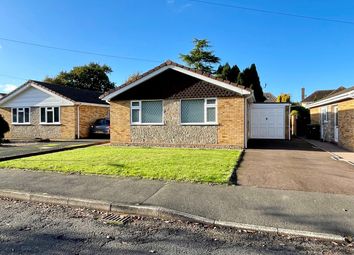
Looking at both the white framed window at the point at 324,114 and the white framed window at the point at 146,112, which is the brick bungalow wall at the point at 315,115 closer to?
the white framed window at the point at 324,114

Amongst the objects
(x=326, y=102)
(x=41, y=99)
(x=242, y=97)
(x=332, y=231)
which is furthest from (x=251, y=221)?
(x=41, y=99)

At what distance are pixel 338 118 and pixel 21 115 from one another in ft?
77.1

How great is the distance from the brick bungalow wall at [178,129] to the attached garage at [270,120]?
6.62 meters

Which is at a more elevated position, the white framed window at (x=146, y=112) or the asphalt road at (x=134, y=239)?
the white framed window at (x=146, y=112)

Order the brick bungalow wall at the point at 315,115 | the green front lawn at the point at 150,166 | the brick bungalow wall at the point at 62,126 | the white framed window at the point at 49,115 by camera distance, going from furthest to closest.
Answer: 1. the white framed window at the point at 49,115
2. the brick bungalow wall at the point at 62,126
3. the brick bungalow wall at the point at 315,115
4. the green front lawn at the point at 150,166

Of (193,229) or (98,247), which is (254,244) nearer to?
(193,229)

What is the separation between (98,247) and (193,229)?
1.50 m

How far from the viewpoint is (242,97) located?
46.4ft

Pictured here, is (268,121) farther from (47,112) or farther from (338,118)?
(47,112)

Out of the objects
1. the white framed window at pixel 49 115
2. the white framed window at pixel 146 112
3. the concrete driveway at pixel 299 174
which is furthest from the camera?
the white framed window at pixel 49 115

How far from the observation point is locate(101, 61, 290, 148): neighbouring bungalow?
47.0ft

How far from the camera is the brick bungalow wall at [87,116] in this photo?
2294 centimetres

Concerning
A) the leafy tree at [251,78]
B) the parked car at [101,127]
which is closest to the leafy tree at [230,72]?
the leafy tree at [251,78]

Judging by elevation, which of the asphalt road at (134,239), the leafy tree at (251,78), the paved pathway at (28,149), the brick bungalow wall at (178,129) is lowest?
the asphalt road at (134,239)
